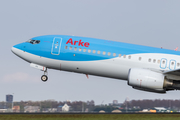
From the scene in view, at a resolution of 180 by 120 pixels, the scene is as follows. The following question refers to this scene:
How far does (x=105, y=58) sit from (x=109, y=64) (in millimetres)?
673

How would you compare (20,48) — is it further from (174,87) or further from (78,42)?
(174,87)

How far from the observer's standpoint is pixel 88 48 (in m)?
29.0

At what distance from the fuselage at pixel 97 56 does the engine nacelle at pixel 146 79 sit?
3.66 ft

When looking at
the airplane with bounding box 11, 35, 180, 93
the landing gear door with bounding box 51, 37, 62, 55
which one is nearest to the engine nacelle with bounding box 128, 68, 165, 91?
the airplane with bounding box 11, 35, 180, 93

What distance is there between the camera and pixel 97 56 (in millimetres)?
28859

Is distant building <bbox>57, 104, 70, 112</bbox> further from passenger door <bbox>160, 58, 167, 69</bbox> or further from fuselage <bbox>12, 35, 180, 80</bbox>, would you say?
passenger door <bbox>160, 58, 167, 69</bbox>

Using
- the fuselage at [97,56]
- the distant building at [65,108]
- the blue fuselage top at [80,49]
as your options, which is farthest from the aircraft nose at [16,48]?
the distant building at [65,108]

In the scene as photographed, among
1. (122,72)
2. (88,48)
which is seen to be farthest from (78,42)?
(122,72)

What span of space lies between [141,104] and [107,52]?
15.1 meters

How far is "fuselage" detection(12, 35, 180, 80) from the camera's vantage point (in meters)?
28.9

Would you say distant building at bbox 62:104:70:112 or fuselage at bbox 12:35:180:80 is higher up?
fuselage at bbox 12:35:180:80

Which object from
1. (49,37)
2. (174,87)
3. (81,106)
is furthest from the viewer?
(81,106)

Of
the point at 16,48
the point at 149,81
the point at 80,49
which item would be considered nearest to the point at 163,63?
the point at 149,81

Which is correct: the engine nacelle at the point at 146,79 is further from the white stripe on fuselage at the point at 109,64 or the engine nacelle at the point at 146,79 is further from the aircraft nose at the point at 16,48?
the aircraft nose at the point at 16,48
